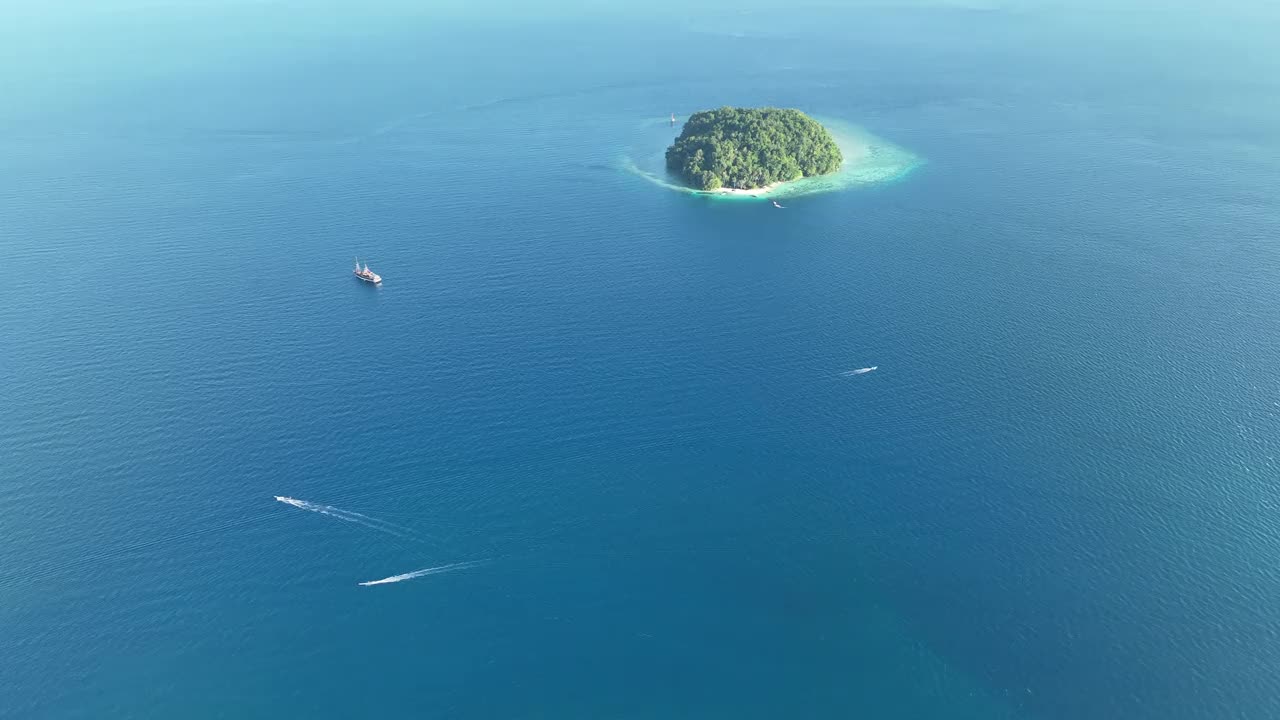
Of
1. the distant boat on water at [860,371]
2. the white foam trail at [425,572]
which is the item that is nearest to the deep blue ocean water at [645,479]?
the white foam trail at [425,572]

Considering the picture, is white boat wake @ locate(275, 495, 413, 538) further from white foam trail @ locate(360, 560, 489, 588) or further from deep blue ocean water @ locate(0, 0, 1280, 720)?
white foam trail @ locate(360, 560, 489, 588)

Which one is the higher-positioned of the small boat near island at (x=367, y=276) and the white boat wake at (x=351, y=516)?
the small boat near island at (x=367, y=276)

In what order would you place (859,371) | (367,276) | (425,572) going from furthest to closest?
(367,276) → (859,371) → (425,572)

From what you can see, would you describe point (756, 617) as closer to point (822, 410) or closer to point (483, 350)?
point (822, 410)

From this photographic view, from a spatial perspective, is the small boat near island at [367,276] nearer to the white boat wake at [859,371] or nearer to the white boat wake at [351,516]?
the white boat wake at [351,516]

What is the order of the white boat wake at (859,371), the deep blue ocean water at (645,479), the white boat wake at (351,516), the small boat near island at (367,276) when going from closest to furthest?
the deep blue ocean water at (645,479), the white boat wake at (351,516), the white boat wake at (859,371), the small boat near island at (367,276)

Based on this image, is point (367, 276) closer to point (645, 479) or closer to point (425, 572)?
point (425, 572)

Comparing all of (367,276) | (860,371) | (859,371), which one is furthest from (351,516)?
(860,371)

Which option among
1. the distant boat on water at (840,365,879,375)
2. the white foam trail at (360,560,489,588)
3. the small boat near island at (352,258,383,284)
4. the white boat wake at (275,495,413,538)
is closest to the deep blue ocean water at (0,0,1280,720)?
the white boat wake at (275,495,413,538)

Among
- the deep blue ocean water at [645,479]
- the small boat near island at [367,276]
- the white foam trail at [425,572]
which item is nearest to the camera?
the deep blue ocean water at [645,479]
